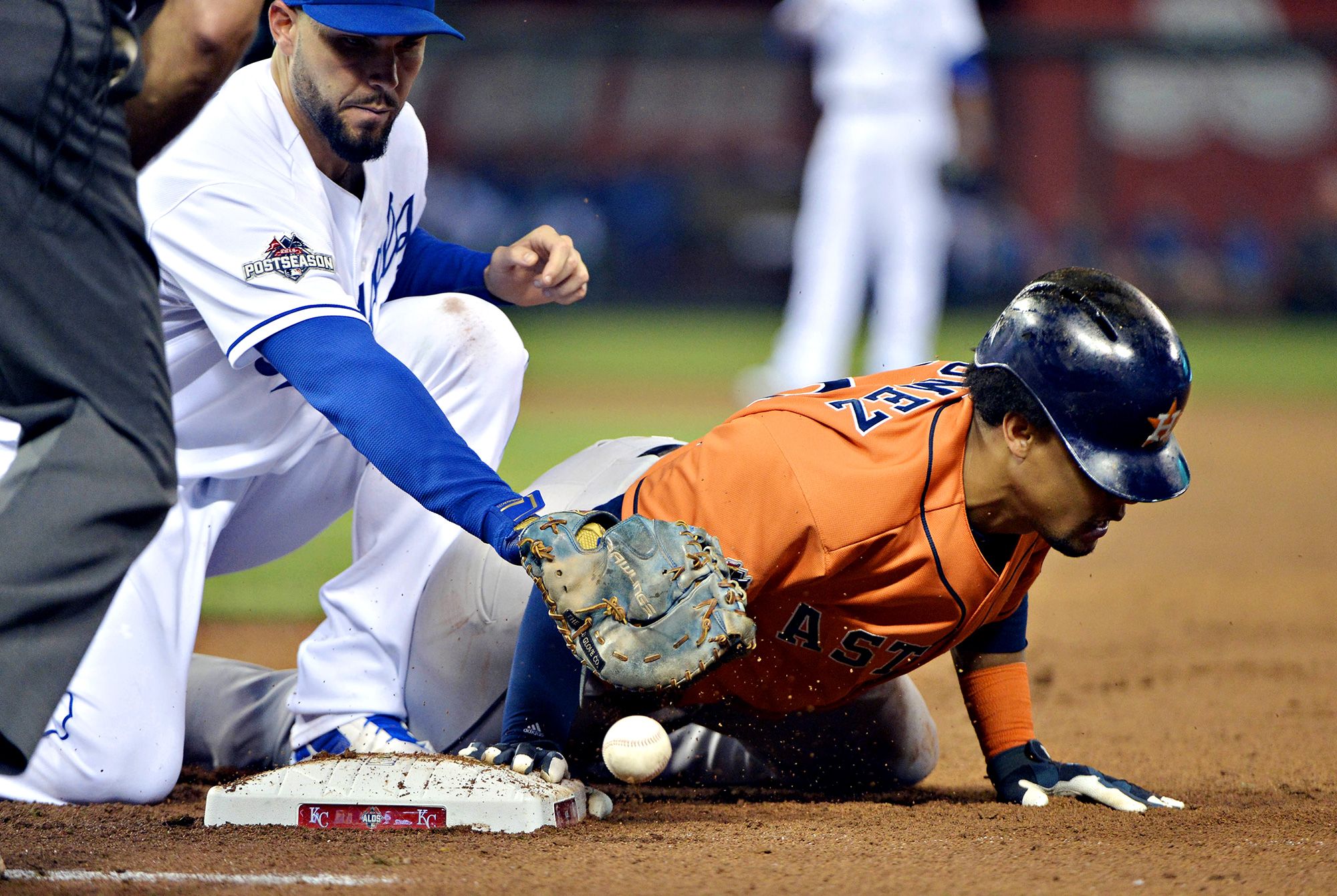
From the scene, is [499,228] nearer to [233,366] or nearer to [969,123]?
[969,123]

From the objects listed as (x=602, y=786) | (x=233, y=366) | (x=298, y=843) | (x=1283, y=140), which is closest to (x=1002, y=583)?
(x=602, y=786)

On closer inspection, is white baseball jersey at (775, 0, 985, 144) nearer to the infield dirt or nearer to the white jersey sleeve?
the infield dirt

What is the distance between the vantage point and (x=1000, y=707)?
253 centimetres

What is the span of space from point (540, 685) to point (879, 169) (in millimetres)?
6613

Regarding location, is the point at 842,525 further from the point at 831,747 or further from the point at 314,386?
the point at 314,386

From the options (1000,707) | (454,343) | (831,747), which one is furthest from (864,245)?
(1000,707)

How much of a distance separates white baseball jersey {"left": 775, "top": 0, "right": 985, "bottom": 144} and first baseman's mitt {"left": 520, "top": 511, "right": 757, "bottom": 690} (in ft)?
22.4

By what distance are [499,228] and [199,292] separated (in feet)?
44.2

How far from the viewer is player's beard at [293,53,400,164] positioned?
2514 millimetres

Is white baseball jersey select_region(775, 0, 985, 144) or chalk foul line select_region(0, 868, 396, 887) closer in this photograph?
chalk foul line select_region(0, 868, 396, 887)

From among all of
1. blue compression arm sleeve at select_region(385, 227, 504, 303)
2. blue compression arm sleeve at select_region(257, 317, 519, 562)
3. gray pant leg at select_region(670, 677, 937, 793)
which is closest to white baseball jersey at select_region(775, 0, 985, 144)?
blue compression arm sleeve at select_region(385, 227, 504, 303)

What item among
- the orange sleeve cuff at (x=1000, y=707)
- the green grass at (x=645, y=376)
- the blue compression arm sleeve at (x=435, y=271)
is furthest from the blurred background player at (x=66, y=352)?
the green grass at (x=645, y=376)

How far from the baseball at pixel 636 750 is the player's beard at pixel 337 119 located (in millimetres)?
1134

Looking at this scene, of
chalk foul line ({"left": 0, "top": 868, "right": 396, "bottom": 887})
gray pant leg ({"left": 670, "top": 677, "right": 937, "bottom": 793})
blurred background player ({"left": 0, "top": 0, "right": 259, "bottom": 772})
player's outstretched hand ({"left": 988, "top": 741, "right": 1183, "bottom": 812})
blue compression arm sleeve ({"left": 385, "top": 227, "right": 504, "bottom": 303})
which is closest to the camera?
blurred background player ({"left": 0, "top": 0, "right": 259, "bottom": 772})
